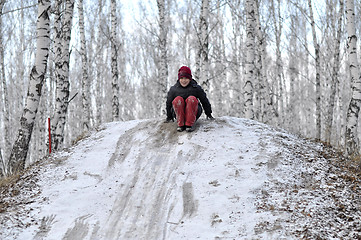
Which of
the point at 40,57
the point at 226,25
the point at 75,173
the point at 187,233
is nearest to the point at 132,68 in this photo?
the point at 226,25

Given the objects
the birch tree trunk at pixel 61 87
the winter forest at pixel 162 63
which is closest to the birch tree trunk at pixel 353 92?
the winter forest at pixel 162 63

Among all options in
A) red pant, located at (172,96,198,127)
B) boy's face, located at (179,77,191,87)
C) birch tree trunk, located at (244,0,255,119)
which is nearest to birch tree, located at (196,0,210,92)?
birch tree trunk, located at (244,0,255,119)

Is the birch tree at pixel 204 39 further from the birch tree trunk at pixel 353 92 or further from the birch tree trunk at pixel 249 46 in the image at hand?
the birch tree trunk at pixel 353 92

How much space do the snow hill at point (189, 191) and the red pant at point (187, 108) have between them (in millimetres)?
279

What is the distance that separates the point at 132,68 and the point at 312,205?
78.1 feet

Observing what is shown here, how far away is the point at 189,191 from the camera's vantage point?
412 centimetres

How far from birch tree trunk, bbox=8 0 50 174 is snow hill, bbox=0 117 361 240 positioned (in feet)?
2.35

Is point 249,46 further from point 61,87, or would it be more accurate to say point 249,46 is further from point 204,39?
point 61,87

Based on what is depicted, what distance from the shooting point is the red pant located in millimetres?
5555

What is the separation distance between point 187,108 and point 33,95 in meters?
2.88

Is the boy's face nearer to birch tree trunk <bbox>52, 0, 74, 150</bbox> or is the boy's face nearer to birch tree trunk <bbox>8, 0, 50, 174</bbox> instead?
birch tree trunk <bbox>8, 0, 50, 174</bbox>

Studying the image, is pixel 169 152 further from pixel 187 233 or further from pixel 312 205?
pixel 312 205

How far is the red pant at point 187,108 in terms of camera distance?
18.2 ft

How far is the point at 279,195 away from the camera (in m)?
3.87
